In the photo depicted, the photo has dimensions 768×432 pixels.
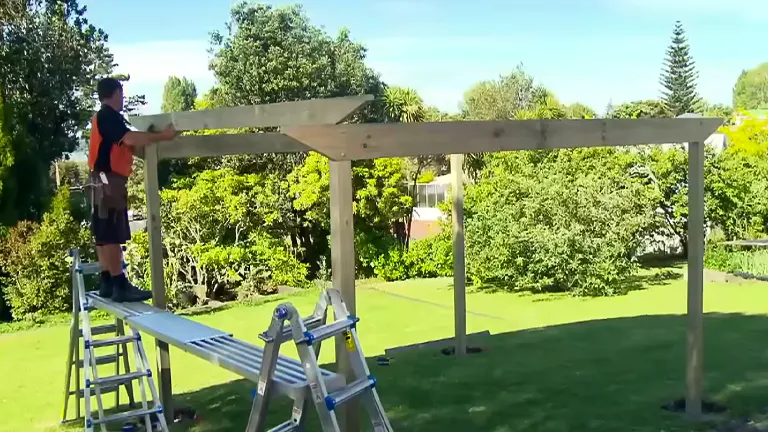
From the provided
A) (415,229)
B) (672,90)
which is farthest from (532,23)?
(415,229)

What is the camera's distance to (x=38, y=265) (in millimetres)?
11398

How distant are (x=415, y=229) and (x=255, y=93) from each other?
527 cm

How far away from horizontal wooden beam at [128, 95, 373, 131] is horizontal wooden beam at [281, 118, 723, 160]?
105 millimetres

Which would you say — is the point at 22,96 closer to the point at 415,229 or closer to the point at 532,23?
the point at 415,229

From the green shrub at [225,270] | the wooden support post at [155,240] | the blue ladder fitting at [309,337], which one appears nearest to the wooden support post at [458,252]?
the wooden support post at [155,240]

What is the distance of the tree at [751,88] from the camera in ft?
269

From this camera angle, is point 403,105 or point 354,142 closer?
point 354,142

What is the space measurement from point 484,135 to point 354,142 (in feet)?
3.19

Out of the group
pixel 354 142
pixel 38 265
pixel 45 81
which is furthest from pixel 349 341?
pixel 45 81

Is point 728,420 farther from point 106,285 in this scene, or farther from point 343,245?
point 106,285

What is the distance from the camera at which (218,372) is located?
7168 millimetres

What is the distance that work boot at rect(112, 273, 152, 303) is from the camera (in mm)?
4926

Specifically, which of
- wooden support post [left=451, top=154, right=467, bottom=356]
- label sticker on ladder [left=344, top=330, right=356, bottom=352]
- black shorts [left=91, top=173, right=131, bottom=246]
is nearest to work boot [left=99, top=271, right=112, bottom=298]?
black shorts [left=91, top=173, right=131, bottom=246]

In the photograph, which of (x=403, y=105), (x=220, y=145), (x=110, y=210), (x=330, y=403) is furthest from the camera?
(x=403, y=105)
